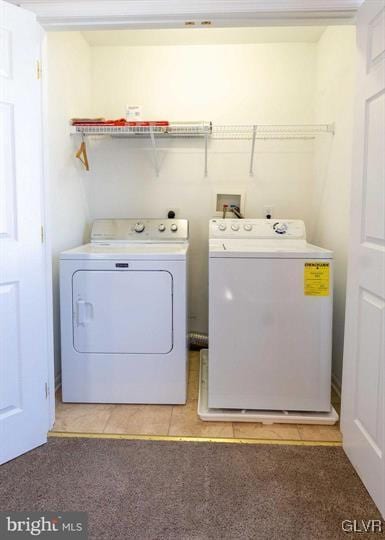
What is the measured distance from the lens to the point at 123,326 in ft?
6.85

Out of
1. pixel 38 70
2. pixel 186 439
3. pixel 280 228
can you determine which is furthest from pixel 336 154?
pixel 186 439

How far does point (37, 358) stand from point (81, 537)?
29.5 inches

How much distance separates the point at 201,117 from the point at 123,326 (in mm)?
1686

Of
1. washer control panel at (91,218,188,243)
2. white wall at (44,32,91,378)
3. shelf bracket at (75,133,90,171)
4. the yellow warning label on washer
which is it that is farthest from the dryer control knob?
the yellow warning label on washer

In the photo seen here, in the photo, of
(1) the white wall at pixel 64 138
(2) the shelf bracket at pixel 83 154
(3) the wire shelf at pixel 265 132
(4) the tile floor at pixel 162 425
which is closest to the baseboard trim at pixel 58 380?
(1) the white wall at pixel 64 138

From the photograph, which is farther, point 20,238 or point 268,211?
point 268,211

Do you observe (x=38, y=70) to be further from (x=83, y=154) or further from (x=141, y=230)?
(x=141, y=230)

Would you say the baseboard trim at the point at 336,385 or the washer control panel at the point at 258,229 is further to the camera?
the washer control panel at the point at 258,229

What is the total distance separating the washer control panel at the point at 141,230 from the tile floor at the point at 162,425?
3.61 feet

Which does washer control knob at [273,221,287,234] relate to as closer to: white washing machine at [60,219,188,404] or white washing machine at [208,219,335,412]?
white washing machine at [208,219,335,412]

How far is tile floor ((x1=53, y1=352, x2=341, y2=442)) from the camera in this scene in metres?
1.87

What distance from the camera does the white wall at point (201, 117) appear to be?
9.04 ft

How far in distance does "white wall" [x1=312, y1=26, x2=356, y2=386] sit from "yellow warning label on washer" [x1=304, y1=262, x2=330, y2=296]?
11.3 inches

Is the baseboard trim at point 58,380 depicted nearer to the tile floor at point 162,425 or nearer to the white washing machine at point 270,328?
the tile floor at point 162,425
